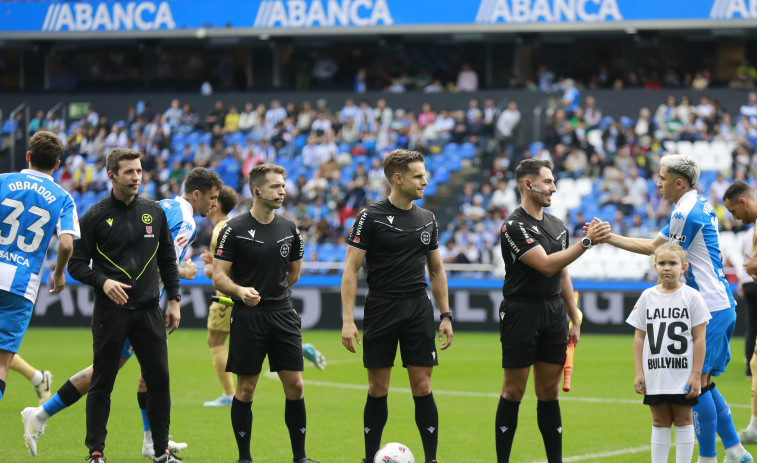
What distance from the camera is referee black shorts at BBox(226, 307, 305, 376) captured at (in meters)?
7.80

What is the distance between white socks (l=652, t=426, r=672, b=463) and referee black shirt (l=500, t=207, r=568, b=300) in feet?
4.10

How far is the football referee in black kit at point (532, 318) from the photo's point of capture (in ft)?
24.3

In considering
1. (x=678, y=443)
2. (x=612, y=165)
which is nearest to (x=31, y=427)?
(x=678, y=443)

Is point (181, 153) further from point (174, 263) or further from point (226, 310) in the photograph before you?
point (174, 263)

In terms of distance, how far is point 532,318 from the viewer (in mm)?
7406

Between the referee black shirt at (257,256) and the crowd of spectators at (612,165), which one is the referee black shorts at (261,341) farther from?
the crowd of spectators at (612,165)

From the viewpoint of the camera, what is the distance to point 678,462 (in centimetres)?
698

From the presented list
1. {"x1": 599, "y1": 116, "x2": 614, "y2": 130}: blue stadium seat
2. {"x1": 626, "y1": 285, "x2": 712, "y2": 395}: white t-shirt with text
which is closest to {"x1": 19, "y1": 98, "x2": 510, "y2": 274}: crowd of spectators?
{"x1": 599, "y1": 116, "x2": 614, "y2": 130}: blue stadium seat

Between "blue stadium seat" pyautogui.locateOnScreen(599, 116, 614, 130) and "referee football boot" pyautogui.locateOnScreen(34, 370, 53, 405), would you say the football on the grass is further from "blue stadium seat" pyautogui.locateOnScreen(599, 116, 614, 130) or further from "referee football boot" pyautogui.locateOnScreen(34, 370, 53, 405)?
"blue stadium seat" pyautogui.locateOnScreen(599, 116, 614, 130)

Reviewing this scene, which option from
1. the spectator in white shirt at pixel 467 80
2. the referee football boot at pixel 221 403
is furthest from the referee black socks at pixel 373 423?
A: the spectator in white shirt at pixel 467 80

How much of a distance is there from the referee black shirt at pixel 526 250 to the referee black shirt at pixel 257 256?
1.78 m

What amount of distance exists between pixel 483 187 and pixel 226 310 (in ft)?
50.1

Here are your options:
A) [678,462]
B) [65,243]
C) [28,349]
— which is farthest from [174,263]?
[28,349]

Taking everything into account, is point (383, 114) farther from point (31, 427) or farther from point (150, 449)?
point (31, 427)
